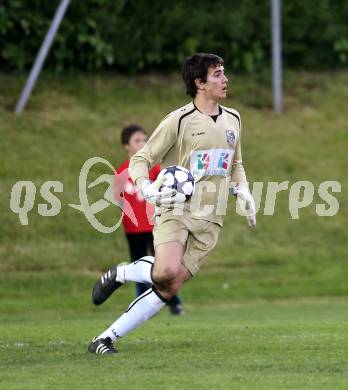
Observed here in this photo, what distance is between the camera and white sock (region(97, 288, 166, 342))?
8555 mm

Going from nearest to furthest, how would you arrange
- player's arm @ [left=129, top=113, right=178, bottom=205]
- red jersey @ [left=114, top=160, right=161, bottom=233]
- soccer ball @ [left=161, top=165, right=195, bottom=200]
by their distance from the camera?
1. soccer ball @ [left=161, top=165, right=195, bottom=200]
2. player's arm @ [left=129, top=113, right=178, bottom=205]
3. red jersey @ [left=114, top=160, right=161, bottom=233]

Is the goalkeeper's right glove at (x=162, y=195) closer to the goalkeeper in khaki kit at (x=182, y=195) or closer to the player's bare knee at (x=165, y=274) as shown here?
the goalkeeper in khaki kit at (x=182, y=195)

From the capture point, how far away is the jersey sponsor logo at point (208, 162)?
8.76 meters

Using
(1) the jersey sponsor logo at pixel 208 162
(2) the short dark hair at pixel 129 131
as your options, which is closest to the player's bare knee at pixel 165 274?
(1) the jersey sponsor logo at pixel 208 162

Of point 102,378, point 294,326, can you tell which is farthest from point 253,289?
point 102,378

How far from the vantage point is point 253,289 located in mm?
16594

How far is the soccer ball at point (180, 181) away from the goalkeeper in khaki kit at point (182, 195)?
0.12 feet

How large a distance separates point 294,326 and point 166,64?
1253 centimetres

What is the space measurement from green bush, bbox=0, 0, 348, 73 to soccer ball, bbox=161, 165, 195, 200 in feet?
40.9

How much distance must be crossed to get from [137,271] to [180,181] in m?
0.91

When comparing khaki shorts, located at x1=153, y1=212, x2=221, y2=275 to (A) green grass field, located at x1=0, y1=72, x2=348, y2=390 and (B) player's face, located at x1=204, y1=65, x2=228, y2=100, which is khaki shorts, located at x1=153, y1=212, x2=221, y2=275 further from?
(B) player's face, located at x1=204, y1=65, x2=228, y2=100

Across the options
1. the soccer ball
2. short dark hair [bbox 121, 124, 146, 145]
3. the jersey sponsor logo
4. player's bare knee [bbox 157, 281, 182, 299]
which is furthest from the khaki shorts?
short dark hair [bbox 121, 124, 146, 145]

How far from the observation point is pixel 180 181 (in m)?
8.37

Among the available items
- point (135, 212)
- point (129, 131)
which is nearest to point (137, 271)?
point (135, 212)
